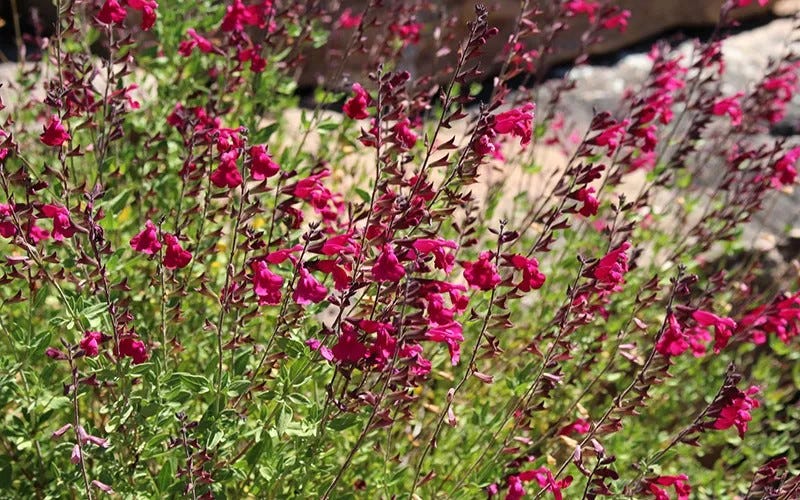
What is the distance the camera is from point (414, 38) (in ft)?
17.0

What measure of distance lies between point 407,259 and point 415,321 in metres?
0.18

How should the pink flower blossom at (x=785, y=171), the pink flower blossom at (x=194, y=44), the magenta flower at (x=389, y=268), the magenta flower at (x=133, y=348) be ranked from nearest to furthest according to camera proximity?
the magenta flower at (x=389, y=268), the magenta flower at (x=133, y=348), the pink flower blossom at (x=194, y=44), the pink flower blossom at (x=785, y=171)

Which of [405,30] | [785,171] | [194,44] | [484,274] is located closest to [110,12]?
[194,44]

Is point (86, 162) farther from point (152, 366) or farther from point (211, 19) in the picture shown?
point (152, 366)

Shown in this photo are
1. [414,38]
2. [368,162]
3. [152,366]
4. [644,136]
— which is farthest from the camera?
[368,162]

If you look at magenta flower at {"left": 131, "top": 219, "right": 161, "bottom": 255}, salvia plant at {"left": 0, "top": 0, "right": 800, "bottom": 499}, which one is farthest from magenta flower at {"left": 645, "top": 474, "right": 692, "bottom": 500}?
magenta flower at {"left": 131, "top": 219, "right": 161, "bottom": 255}

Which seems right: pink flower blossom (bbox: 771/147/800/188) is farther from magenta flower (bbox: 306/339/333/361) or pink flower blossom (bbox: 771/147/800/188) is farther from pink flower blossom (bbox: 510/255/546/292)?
magenta flower (bbox: 306/339/333/361)

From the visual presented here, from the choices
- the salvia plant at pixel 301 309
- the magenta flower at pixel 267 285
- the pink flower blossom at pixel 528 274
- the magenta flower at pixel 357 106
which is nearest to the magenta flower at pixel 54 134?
the salvia plant at pixel 301 309

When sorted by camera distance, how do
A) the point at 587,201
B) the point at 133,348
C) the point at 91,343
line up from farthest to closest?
the point at 587,201 → the point at 133,348 → the point at 91,343

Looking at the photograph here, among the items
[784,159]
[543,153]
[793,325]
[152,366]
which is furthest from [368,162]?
[152,366]

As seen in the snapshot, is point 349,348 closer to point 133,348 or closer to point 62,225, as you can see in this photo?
point 133,348

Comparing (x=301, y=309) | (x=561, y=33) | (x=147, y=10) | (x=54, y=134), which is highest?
(x=147, y=10)

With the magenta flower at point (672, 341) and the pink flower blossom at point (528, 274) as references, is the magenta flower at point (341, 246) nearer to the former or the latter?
the pink flower blossom at point (528, 274)

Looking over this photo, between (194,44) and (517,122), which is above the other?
(517,122)
